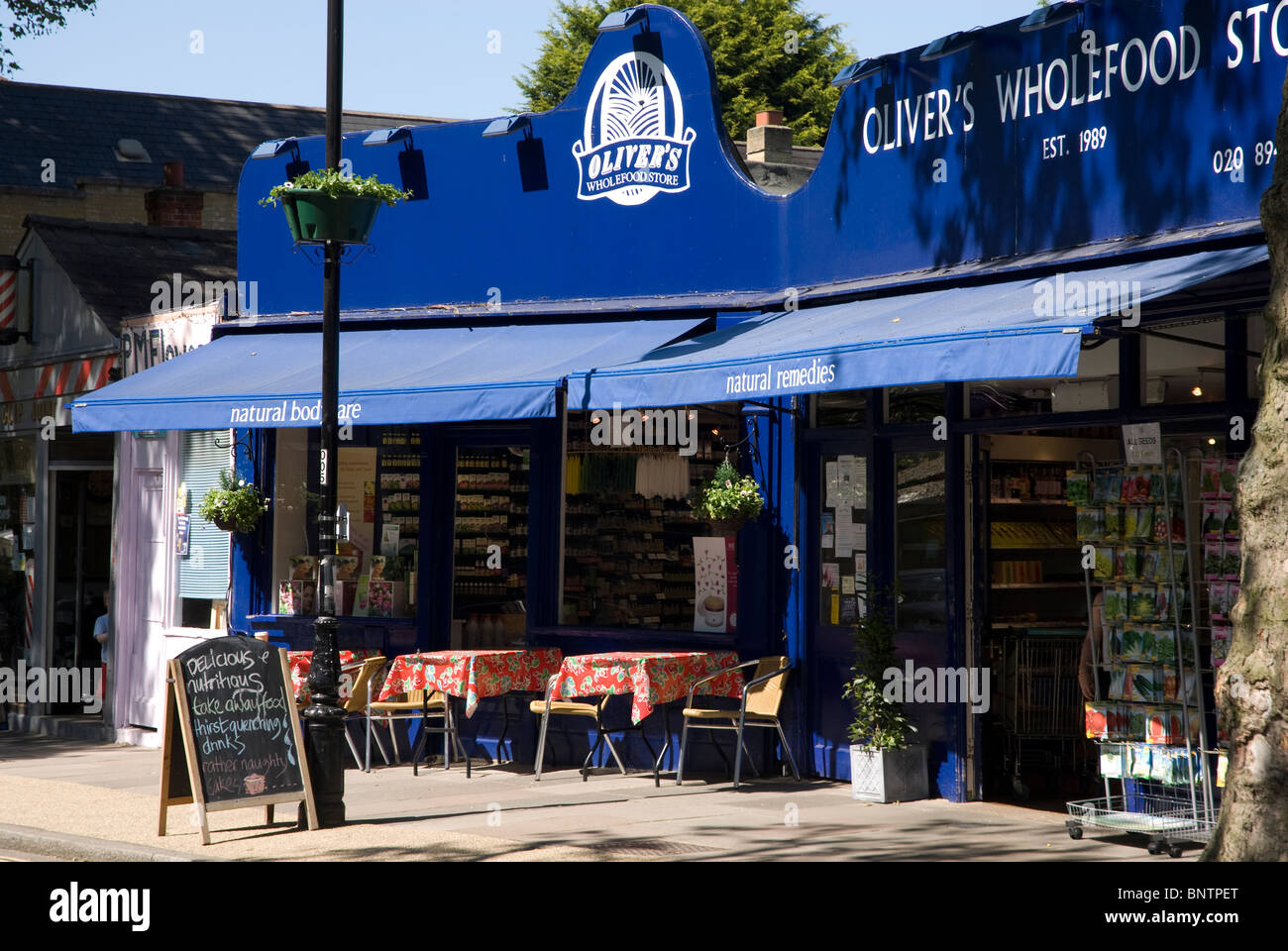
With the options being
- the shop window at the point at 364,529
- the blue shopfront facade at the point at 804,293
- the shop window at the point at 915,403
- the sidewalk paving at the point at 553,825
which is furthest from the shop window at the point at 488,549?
the shop window at the point at 915,403

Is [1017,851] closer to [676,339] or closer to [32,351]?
[676,339]

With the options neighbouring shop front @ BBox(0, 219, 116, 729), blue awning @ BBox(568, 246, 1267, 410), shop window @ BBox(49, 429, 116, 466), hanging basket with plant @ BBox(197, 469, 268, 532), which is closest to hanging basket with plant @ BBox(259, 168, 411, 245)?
blue awning @ BBox(568, 246, 1267, 410)

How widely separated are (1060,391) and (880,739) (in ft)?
8.54

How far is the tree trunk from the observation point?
234 inches

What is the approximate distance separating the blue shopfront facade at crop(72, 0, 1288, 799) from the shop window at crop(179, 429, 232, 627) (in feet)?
1.03

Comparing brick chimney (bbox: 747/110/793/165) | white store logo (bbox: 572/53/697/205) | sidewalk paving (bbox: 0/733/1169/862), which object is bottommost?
sidewalk paving (bbox: 0/733/1169/862)

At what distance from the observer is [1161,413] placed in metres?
9.55

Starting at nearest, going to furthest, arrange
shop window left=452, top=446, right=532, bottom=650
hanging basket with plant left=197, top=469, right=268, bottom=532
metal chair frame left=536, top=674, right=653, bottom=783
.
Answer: metal chair frame left=536, top=674, right=653, bottom=783 → shop window left=452, top=446, right=532, bottom=650 → hanging basket with plant left=197, top=469, right=268, bottom=532

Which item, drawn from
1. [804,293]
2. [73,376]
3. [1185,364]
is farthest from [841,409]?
[73,376]

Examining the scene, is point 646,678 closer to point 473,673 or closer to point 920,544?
point 473,673

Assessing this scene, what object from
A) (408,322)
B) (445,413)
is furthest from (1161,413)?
(408,322)

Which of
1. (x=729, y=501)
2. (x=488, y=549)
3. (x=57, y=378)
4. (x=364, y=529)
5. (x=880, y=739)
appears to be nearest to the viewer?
(x=880, y=739)

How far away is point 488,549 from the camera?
13.8 metres

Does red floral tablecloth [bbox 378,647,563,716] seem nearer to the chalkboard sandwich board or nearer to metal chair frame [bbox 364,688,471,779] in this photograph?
metal chair frame [bbox 364,688,471,779]
